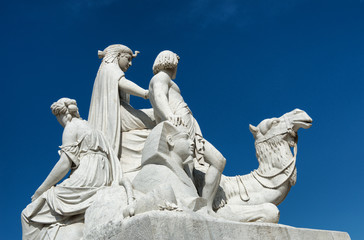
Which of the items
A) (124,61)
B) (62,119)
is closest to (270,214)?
(62,119)

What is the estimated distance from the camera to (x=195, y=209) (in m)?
4.04

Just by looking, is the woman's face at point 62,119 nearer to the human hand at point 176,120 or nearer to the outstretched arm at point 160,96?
the outstretched arm at point 160,96

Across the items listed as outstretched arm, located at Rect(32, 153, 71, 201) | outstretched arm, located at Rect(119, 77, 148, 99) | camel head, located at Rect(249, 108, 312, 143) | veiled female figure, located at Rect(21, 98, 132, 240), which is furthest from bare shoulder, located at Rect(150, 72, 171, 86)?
outstretched arm, located at Rect(32, 153, 71, 201)

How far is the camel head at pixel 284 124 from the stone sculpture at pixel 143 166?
0.5 inches

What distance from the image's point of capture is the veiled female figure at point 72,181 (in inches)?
195

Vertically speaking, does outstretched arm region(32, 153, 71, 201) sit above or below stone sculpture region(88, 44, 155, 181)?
below

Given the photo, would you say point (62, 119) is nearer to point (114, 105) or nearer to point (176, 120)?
point (114, 105)

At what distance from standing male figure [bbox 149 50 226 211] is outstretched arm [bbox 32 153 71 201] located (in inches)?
51.2

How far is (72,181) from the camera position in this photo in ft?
16.8

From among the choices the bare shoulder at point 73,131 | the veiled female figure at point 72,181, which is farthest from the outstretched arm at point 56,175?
the bare shoulder at point 73,131

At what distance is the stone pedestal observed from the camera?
3357 mm

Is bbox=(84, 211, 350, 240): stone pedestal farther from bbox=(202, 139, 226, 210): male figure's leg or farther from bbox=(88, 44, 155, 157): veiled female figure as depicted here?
bbox=(88, 44, 155, 157): veiled female figure

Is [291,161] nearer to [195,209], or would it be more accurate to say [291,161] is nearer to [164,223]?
[195,209]

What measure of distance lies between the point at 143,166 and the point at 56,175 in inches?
52.5
